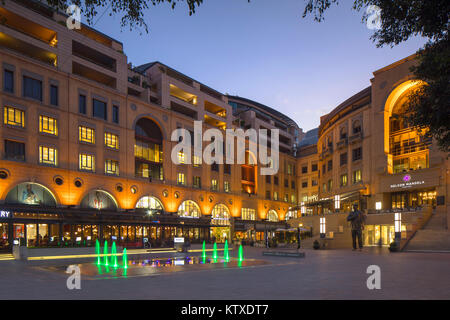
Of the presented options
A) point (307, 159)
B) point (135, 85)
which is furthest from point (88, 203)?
point (307, 159)

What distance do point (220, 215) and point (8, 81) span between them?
40846 mm

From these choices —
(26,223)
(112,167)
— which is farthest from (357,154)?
(26,223)

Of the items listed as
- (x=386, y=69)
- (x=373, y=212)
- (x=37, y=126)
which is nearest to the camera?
(x=37, y=126)

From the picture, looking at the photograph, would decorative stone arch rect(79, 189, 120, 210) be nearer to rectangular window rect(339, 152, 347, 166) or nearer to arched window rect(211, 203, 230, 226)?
arched window rect(211, 203, 230, 226)

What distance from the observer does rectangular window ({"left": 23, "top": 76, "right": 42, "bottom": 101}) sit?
41.8m

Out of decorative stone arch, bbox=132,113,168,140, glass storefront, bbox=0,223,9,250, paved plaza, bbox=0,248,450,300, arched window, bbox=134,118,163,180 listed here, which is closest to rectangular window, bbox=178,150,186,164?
arched window, bbox=134,118,163,180

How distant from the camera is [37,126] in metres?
42.1

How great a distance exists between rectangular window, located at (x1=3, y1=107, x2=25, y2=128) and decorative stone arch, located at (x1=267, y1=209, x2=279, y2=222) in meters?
55.0

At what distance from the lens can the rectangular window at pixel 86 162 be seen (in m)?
46.5

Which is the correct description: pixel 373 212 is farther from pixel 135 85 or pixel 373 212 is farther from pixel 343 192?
pixel 135 85

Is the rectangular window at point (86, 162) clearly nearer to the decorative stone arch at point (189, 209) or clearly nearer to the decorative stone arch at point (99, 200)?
the decorative stone arch at point (99, 200)

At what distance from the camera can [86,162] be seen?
47219 millimetres

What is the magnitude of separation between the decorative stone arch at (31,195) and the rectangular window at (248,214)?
39.5m
